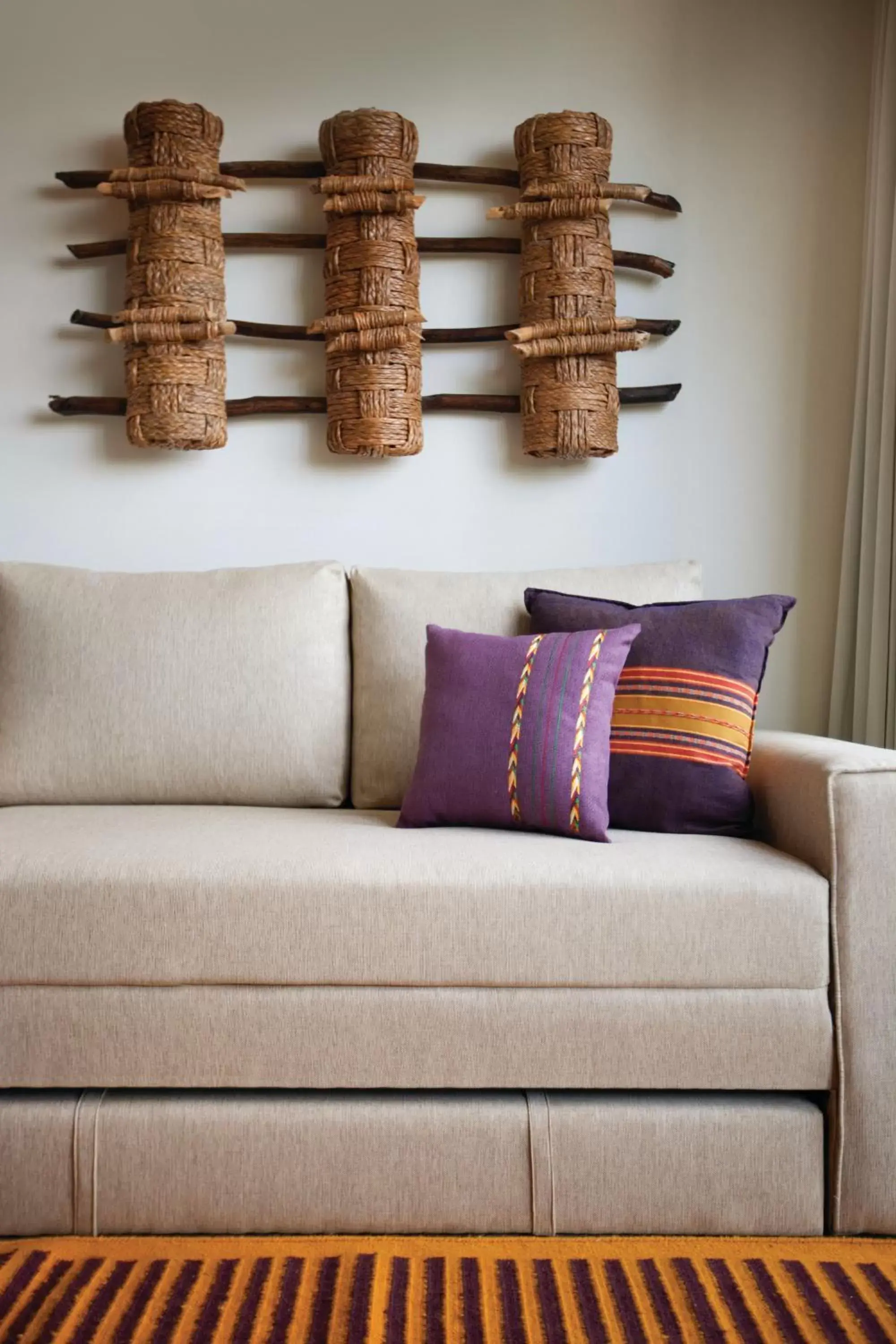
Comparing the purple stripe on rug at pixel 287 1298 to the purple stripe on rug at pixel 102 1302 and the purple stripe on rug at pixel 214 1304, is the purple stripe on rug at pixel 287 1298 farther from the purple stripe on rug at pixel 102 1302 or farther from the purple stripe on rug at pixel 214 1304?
the purple stripe on rug at pixel 102 1302

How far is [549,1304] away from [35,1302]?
0.61 metres

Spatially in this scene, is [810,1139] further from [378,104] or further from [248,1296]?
[378,104]

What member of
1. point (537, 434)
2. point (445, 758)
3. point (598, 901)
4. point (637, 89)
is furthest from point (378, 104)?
point (598, 901)

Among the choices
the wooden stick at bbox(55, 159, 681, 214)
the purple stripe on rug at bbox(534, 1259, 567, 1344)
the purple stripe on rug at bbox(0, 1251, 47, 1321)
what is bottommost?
the purple stripe on rug at bbox(0, 1251, 47, 1321)

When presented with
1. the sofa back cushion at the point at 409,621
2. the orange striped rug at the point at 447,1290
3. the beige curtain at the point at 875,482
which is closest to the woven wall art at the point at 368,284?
the sofa back cushion at the point at 409,621

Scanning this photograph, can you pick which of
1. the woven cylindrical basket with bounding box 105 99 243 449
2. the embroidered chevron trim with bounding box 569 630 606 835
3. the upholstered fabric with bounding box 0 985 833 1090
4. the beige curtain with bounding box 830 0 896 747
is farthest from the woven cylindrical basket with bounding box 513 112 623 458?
the upholstered fabric with bounding box 0 985 833 1090

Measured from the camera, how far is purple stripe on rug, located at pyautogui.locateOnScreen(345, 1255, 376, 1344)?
131 centimetres

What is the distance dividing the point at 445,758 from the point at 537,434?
3.29ft

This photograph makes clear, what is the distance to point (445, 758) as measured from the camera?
75.2 inches

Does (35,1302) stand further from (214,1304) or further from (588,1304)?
(588,1304)

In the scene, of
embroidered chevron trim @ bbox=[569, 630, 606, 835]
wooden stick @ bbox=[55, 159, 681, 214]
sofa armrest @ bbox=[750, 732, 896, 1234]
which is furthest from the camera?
wooden stick @ bbox=[55, 159, 681, 214]

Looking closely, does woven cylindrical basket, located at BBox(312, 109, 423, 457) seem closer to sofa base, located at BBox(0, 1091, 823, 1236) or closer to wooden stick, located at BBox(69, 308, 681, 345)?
wooden stick, located at BBox(69, 308, 681, 345)

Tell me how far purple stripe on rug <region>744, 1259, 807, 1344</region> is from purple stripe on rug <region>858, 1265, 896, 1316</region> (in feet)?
0.39

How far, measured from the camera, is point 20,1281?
1.42m
